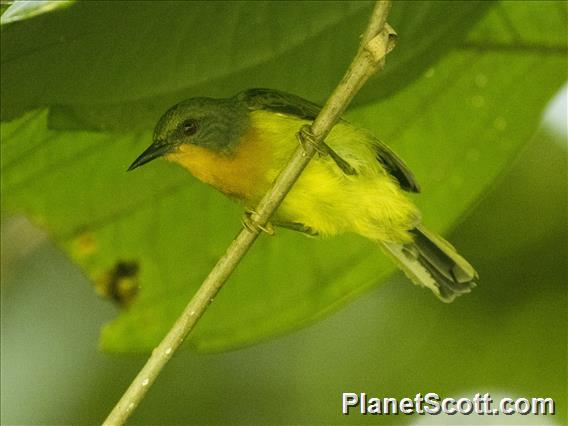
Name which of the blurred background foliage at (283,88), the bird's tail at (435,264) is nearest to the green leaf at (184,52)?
the blurred background foliage at (283,88)

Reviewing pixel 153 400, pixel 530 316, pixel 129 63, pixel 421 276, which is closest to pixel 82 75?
pixel 129 63

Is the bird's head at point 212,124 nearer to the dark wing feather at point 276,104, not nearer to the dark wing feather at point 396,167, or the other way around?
the dark wing feather at point 276,104

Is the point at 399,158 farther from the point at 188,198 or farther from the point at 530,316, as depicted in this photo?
A: the point at 530,316

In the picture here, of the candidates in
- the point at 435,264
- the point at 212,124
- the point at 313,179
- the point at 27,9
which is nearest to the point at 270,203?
the point at 27,9

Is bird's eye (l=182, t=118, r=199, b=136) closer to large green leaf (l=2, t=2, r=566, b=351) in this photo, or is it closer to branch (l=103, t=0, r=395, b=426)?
large green leaf (l=2, t=2, r=566, b=351)

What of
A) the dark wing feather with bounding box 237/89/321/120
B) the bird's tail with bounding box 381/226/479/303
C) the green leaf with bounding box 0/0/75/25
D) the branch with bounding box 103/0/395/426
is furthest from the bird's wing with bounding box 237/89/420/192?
the green leaf with bounding box 0/0/75/25

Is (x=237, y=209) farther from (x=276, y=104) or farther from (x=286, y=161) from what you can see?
(x=276, y=104)
